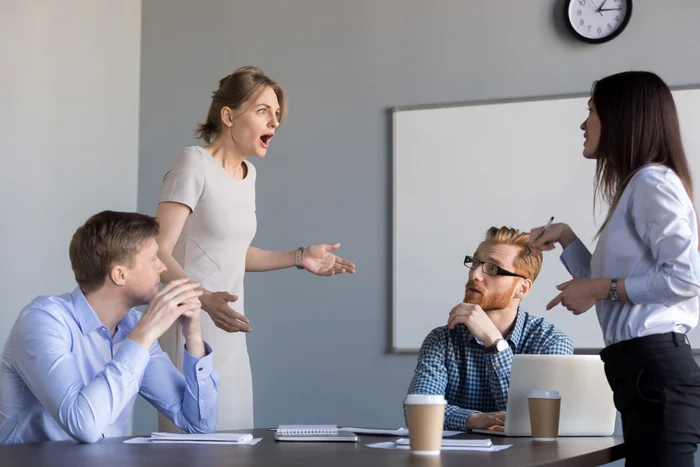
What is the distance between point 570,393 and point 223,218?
112 cm

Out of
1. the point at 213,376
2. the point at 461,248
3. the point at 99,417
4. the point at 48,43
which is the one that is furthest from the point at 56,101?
the point at 99,417

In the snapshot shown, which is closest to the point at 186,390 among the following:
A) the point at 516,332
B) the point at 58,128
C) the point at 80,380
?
the point at 80,380

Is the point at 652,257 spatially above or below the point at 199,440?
above

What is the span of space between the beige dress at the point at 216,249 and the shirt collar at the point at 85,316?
0.47 metres

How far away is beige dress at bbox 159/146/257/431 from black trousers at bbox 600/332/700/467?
1.18 m

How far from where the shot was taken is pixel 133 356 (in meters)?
1.71

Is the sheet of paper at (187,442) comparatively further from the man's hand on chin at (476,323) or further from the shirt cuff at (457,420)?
the man's hand on chin at (476,323)

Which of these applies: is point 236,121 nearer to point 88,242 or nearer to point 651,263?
point 88,242

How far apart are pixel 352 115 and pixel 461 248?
81 centimetres

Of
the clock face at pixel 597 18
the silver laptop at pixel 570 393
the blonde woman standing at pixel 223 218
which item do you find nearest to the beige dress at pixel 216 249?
the blonde woman standing at pixel 223 218

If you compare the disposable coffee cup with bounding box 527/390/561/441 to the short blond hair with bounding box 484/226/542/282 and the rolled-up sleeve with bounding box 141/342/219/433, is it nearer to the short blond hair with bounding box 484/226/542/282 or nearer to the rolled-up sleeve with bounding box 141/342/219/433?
the rolled-up sleeve with bounding box 141/342/219/433

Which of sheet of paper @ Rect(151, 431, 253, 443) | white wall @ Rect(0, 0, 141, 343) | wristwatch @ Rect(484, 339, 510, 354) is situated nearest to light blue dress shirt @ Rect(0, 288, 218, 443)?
sheet of paper @ Rect(151, 431, 253, 443)

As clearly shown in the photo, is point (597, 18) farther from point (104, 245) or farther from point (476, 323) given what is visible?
point (104, 245)

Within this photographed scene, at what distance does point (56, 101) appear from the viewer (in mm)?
3750
